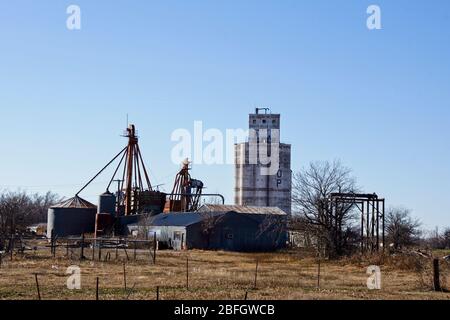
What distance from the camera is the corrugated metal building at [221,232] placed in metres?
62.3

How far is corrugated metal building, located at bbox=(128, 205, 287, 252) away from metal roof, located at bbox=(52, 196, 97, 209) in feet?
45.7

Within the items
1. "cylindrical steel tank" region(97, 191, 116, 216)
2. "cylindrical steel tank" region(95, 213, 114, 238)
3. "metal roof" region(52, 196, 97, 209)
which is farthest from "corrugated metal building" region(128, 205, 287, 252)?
"metal roof" region(52, 196, 97, 209)

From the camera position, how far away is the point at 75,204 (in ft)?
253

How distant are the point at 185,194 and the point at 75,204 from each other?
14.2 metres

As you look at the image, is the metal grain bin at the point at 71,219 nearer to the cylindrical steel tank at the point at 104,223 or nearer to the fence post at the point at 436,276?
the cylindrical steel tank at the point at 104,223

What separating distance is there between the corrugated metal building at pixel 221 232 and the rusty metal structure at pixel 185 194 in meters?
17.9

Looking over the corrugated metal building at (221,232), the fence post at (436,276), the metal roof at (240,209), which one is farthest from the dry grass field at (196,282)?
the metal roof at (240,209)

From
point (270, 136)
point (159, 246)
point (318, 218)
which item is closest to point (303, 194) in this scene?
point (318, 218)

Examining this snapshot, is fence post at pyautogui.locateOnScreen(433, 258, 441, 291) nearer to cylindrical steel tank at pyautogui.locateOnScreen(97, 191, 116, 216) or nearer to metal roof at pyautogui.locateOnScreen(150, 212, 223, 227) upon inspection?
metal roof at pyautogui.locateOnScreen(150, 212, 223, 227)

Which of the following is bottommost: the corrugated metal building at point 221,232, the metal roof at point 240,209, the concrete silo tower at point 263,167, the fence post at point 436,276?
the fence post at point 436,276
